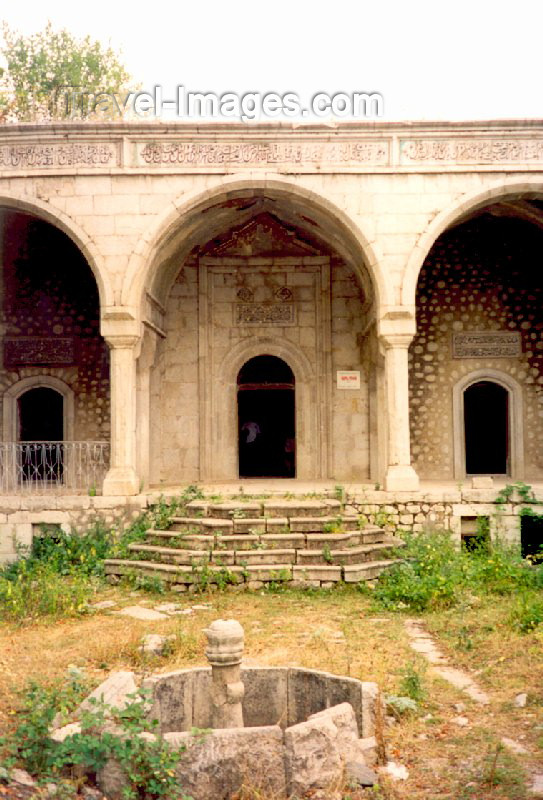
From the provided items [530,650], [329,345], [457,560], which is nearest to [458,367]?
[329,345]

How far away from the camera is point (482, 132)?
1109cm

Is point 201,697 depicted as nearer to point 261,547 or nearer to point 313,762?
point 313,762

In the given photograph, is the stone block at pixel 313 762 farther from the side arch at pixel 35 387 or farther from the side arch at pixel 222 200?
the side arch at pixel 35 387

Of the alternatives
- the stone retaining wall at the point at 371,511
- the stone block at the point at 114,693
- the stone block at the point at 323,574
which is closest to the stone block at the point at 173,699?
the stone block at the point at 114,693

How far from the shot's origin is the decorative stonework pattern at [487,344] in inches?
552

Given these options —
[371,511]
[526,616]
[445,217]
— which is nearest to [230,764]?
[526,616]

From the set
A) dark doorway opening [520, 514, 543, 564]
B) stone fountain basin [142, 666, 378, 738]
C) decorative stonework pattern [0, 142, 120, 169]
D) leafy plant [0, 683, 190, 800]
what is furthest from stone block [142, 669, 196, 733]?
decorative stonework pattern [0, 142, 120, 169]

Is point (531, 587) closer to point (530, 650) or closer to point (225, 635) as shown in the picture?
point (530, 650)

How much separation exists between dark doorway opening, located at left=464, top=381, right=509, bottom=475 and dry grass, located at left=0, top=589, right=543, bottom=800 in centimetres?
665

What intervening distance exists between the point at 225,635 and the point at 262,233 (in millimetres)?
10583

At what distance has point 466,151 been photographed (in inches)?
438

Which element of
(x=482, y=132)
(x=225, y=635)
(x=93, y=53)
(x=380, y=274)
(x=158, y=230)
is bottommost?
(x=225, y=635)

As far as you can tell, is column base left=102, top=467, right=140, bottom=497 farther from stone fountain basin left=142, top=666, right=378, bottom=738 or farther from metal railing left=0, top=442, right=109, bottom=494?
stone fountain basin left=142, top=666, right=378, bottom=738

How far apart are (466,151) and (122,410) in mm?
6130
